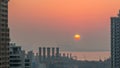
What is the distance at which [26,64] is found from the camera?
6662 cm

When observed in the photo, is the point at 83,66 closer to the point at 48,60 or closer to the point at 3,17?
the point at 48,60

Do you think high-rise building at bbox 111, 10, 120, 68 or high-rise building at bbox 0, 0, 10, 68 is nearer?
high-rise building at bbox 0, 0, 10, 68

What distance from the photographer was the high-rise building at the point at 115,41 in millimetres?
78875

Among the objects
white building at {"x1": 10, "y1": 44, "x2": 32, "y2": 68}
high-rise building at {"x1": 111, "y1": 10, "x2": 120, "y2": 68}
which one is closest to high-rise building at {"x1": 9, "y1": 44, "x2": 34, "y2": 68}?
white building at {"x1": 10, "y1": 44, "x2": 32, "y2": 68}

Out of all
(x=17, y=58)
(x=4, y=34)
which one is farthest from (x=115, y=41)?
(x=4, y=34)

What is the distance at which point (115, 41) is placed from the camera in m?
79.9

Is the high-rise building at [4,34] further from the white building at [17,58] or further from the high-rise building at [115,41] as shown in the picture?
the high-rise building at [115,41]

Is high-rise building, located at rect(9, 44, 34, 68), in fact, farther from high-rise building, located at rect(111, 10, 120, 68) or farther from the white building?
high-rise building, located at rect(111, 10, 120, 68)

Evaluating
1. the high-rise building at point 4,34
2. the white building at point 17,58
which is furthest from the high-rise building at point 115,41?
the high-rise building at point 4,34

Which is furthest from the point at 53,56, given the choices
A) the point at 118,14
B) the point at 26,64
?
the point at 26,64

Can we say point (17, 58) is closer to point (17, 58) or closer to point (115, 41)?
point (17, 58)

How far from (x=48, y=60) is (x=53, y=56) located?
711cm

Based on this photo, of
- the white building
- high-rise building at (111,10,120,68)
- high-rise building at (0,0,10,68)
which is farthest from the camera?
high-rise building at (111,10,120,68)

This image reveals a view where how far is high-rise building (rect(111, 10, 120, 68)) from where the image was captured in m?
78.9
